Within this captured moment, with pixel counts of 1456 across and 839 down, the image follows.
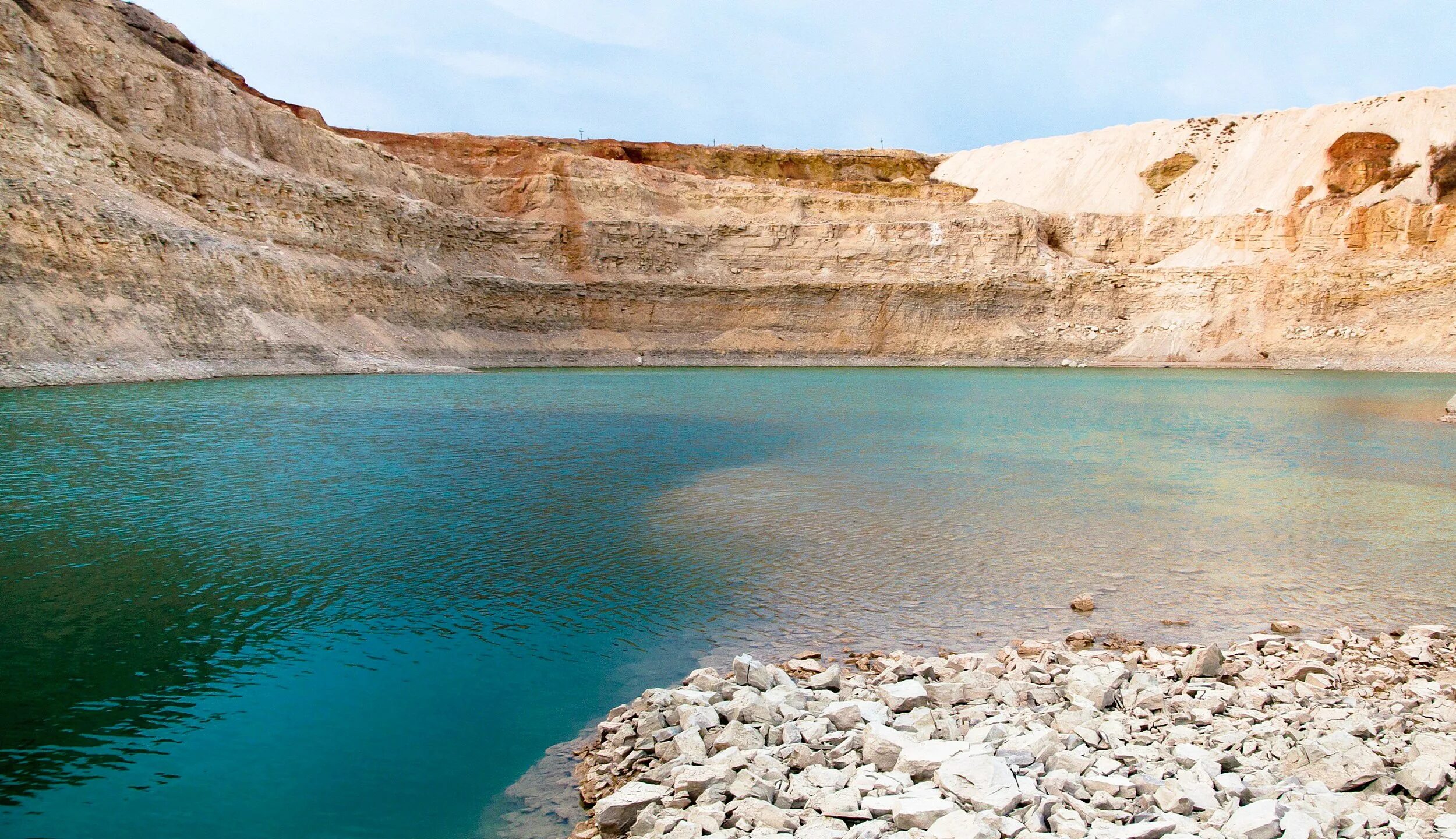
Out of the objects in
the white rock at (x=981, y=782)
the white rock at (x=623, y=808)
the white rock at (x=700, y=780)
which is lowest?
the white rock at (x=623, y=808)

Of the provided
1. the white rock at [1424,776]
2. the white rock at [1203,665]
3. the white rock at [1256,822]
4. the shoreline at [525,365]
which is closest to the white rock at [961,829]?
the white rock at [1256,822]

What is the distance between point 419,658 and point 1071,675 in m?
4.44

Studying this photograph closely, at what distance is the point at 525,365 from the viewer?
4703 cm

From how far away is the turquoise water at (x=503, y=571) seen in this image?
4691mm

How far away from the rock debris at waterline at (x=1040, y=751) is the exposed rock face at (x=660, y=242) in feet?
100

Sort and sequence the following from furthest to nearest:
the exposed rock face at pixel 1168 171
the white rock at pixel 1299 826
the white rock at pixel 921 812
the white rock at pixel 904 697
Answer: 1. the exposed rock face at pixel 1168 171
2. the white rock at pixel 904 697
3. the white rock at pixel 921 812
4. the white rock at pixel 1299 826

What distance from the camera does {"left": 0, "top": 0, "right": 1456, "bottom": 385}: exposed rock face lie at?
32344 mm

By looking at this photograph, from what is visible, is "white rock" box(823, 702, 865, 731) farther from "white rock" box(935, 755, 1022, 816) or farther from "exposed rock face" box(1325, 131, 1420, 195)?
"exposed rock face" box(1325, 131, 1420, 195)

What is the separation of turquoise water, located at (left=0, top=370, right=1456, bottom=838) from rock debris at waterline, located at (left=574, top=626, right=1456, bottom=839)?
2.84ft

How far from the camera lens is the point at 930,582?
796 centimetres

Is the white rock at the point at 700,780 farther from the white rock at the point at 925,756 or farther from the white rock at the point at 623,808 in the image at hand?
the white rock at the point at 925,756

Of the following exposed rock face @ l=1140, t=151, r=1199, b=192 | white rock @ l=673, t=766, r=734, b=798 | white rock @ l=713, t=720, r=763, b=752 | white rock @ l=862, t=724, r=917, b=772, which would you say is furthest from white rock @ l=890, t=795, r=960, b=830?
exposed rock face @ l=1140, t=151, r=1199, b=192

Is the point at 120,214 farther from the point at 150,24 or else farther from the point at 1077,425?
the point at 1077,425

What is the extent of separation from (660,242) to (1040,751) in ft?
168
